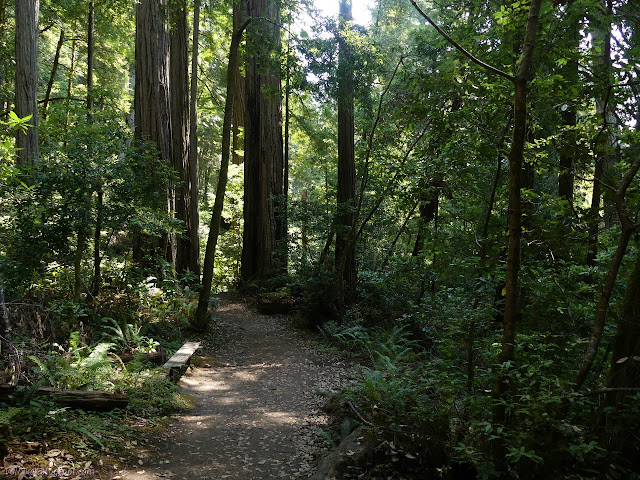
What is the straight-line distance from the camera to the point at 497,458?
3262 millimetres

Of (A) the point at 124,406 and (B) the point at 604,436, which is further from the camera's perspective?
(A) the point at 124,406

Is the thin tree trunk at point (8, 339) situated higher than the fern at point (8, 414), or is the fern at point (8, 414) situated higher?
the thin tree trunk at point (8, 339)

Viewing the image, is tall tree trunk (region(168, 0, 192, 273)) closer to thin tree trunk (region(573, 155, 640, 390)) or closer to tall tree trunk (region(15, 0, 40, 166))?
tall tree trunk (region(15, 0, 40, 166))

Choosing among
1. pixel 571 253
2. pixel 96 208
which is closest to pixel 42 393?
pixel 96 208

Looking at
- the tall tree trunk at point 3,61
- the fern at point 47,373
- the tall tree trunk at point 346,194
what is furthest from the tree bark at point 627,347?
the tall tree trunk at point 3,61

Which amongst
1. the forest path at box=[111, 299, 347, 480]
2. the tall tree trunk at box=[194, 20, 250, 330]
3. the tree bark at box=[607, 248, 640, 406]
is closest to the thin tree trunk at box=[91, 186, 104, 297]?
the tall tree trunk at box=[194, 20, 250, 330]

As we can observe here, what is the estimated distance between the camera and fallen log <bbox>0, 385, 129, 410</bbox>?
4.09m

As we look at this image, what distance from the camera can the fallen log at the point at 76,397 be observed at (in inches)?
161

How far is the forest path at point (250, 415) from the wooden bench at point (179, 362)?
197 mm

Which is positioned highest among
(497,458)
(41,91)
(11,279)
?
(41,91)

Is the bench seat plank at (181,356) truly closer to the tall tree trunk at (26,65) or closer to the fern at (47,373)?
the fern at (47,373)

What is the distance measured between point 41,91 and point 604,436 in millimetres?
20524

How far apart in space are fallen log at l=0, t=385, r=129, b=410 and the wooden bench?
130 cm

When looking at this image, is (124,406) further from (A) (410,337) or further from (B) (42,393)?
(A) (410,337)
